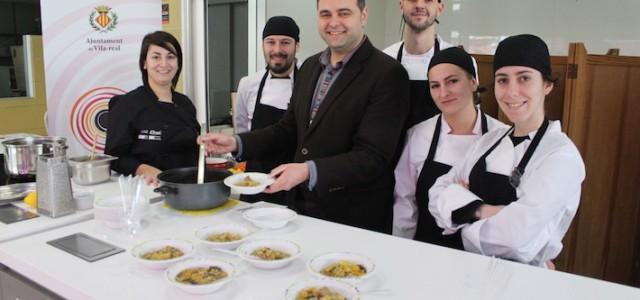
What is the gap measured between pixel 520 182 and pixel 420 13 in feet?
3.41

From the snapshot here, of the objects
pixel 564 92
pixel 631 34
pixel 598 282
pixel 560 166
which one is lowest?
pixel 598 282

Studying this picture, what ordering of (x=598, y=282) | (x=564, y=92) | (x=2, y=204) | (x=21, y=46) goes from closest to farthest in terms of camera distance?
1. (x=598, y=282)
2. (x=2, y=204)
3. (x=564, y=92)
4. (x=21, y=46)

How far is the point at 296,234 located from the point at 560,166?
0.85 m

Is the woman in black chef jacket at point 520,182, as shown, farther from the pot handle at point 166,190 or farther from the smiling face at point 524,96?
the pot handle at point 166,190

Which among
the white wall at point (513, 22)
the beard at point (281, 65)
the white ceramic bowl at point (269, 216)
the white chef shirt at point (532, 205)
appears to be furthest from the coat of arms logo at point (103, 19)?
the white chef shirt at point (532, 205)

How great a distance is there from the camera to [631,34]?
3.80 m

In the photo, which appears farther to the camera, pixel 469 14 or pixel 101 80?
pixel 469 14

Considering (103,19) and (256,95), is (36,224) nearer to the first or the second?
(256,95)

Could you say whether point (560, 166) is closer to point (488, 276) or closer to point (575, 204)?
point (575, 204)

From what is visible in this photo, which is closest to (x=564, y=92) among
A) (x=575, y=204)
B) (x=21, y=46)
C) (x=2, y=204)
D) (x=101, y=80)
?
(x=575, y=204)

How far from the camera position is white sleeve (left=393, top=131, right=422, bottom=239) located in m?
2.13

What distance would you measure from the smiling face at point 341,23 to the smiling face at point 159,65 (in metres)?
0.88

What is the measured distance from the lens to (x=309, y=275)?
132cm

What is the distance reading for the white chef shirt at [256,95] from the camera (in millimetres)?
2930
